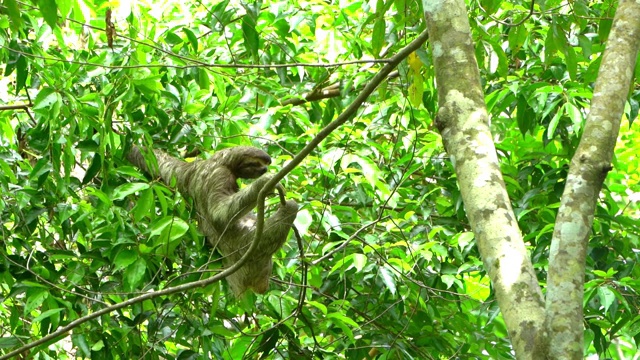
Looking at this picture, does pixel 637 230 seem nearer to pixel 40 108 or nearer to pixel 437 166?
pixel 437 166

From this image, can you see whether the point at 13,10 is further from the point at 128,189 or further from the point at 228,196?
the point at 228,196

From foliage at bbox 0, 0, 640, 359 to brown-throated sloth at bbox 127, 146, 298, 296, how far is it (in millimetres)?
155

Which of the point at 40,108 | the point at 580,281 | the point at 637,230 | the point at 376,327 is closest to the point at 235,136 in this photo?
the point at 40,108

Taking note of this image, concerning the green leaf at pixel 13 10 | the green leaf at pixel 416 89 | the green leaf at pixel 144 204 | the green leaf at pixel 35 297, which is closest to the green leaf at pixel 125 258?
the green leaf at pixel 144 204

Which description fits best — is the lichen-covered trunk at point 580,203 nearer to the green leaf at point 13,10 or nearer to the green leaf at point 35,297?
the green leaf at point 13,10

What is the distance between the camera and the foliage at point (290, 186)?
17.2 ft

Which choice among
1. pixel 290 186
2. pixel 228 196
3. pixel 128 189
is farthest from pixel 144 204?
pixel 290 186

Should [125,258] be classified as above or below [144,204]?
below

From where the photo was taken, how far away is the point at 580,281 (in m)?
2.44

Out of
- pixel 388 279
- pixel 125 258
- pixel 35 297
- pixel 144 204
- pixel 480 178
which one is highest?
pixel 480 178

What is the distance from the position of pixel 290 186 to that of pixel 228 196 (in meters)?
0.51

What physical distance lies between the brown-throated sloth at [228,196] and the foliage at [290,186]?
15 centimetres

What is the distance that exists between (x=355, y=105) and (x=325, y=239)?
343cm

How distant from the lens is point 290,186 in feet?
21.9
